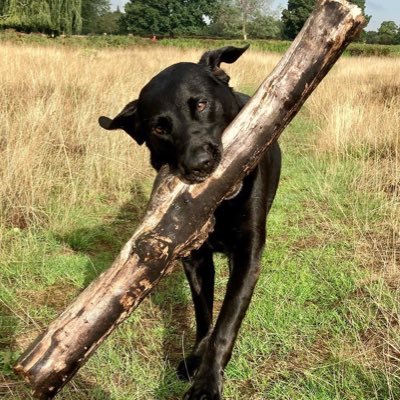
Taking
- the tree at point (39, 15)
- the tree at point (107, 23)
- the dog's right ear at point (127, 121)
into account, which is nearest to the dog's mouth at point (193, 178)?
the dog's right ear at point (127, 121)

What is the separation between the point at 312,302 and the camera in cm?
266

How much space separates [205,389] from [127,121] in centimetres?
141

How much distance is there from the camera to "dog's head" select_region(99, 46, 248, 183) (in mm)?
2078

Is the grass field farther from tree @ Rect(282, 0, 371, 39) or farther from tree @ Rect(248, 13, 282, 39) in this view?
tree @ Rect(248, 13, 282, 39)

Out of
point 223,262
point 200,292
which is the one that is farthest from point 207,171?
point 223,262

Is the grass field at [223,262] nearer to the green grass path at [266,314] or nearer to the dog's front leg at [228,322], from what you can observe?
the green grass path at [266,314]

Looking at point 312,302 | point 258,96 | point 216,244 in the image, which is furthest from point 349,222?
point 258,96

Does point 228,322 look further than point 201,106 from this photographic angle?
No

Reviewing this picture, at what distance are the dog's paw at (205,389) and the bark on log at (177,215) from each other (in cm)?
44

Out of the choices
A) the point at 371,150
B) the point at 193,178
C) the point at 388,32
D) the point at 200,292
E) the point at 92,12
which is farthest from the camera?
the point at 388,32

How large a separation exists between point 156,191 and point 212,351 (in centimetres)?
63

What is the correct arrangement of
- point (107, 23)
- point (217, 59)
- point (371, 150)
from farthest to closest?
point (107, 23) < point (371, 150) < point (217, 59)

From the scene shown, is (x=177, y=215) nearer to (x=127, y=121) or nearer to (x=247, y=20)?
(x=127, y=121)

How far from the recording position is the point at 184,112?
2205 mm
